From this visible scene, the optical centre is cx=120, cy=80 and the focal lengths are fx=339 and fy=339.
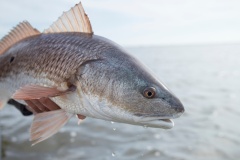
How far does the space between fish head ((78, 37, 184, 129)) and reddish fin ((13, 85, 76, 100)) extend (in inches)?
7.4

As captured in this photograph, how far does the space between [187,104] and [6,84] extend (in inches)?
566

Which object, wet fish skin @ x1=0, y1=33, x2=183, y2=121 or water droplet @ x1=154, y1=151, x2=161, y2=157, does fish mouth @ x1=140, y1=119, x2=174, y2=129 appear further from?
A: water droplet @ x1=154, y1=151, x2=161, y2=157

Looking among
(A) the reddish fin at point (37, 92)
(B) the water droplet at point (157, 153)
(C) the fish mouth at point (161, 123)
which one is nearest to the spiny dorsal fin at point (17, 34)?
(A) the reddish fin at point (37, 92)

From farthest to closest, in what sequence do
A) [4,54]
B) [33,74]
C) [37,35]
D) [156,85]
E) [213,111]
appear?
[213,111], [4,54], [37,35], [33,74], [156,85]

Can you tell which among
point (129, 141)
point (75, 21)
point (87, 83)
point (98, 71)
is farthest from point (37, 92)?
point (129, 141)

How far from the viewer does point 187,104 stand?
16.9 meters

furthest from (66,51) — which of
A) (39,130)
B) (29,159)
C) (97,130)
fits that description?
(97,130)

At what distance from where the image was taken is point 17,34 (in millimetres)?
→ 3262

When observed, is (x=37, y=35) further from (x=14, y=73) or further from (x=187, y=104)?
(x=187, y=104)

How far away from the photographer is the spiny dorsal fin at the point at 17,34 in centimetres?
317

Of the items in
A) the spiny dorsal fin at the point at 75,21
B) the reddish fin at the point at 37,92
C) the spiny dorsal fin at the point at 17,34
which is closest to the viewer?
the reddish fin at the point at 37,92

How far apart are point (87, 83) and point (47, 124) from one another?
46 cm

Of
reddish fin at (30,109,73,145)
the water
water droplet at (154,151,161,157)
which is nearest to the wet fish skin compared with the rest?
reddish fin at (30,109,73,145)

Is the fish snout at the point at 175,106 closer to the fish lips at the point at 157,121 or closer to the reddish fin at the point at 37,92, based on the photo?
the fish lips at the point at 157,121
